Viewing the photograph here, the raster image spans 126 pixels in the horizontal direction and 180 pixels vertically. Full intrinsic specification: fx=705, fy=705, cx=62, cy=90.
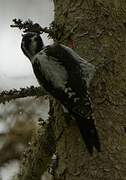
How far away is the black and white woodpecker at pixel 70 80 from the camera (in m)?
3.04

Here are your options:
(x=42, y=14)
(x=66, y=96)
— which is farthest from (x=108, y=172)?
(x=42, y=14)

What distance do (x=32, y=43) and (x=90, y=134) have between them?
0.68m

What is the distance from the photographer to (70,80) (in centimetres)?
317

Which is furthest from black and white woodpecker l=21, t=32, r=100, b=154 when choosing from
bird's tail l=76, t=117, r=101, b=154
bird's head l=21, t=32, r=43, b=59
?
bird's head l=21, t=32, r=43, b=59

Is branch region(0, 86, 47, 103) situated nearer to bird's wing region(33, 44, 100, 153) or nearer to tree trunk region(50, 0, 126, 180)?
bird's wing region(33, 44, 100, 153)

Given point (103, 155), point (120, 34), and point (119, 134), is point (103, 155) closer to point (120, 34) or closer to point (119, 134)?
point (119, 134)

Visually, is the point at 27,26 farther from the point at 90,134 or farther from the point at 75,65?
the point at 90,134

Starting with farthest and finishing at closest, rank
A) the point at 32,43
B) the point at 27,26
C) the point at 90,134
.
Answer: the point at 32,43 → the point at 27,26 → the point at 90,134

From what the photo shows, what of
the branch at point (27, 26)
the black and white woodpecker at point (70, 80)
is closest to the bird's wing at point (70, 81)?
the black and white woodpecker at point (70, 80)

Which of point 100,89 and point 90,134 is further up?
point 100,89

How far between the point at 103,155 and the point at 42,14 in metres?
2.71

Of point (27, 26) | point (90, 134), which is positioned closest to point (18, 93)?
point (27, 26)

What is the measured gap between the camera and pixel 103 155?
312cm

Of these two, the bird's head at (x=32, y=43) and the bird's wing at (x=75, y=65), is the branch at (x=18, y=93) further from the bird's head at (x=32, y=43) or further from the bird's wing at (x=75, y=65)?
the bird's head at (x=32, y=43)
